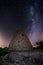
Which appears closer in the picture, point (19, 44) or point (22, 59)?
point (22, 59)

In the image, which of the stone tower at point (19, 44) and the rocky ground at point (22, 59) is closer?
the rocky ground at point (22, 59)

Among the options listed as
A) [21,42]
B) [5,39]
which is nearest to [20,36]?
[21,42]

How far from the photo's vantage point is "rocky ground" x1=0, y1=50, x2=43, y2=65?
10.9 metres

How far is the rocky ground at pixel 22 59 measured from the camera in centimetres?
1094

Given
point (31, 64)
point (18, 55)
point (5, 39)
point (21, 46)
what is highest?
point (5, 39)

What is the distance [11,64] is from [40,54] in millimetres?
1939

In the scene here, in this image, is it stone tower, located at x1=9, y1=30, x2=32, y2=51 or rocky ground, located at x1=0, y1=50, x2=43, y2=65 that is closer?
rocky ground, located at x1=0, y1=50, x2=43, y2=65

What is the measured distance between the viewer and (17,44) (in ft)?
45.9

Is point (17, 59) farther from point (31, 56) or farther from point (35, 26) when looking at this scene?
point (35, 26)

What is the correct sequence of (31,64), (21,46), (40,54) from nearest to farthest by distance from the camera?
(31,64) < (40,54) < (21,46)

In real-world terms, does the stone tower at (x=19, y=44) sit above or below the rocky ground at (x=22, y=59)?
above

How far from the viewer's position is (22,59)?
11117mm

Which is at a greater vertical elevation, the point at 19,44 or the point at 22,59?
the point at 19,44

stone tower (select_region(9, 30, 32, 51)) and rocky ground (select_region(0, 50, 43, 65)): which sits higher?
stone tower (select_region(9, 30, 32, 51))
